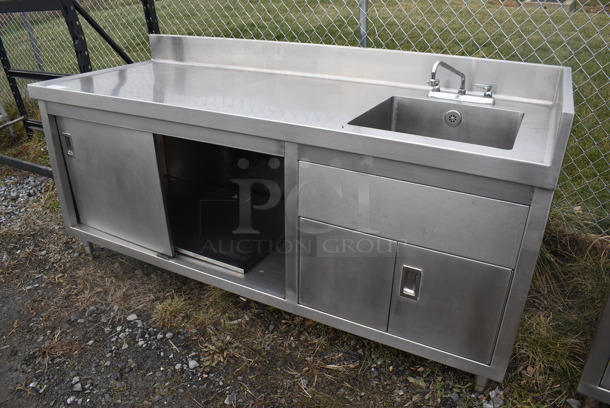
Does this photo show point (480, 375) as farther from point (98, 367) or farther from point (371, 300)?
point (98, 367)

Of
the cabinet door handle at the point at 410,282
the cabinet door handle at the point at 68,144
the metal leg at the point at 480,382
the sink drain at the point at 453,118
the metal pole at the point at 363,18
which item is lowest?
the metal leg at the point at 480,382

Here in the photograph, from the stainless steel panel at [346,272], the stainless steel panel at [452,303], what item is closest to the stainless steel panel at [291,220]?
the stainless steel panel at [346,272]

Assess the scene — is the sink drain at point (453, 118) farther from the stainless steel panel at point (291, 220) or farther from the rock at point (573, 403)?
the rock at point (573, 403)

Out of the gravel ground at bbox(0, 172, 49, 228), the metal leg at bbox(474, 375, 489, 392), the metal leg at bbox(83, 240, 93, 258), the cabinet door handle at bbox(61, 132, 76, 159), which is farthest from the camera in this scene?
the gravel ground at bbox(0, 172, 49, 228)

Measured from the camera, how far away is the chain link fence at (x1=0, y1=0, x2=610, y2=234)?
263 cm

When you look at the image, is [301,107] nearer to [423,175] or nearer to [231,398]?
[423,175]

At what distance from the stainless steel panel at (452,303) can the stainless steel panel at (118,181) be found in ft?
3.66

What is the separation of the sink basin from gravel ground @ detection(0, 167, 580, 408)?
919 millimetres

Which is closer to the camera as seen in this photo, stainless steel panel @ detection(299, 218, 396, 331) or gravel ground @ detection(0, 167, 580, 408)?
stainless steel panel @ detection(299, 218, 396, 331)

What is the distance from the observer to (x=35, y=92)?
217cm

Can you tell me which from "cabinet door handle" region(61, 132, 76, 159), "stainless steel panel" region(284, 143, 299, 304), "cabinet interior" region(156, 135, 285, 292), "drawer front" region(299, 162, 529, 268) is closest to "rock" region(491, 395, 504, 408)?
"drawer front" region(299, 162, 529, 268)

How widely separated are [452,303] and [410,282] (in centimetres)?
15

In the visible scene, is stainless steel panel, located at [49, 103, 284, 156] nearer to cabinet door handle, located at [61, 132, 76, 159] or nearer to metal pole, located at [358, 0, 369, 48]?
cabinet door handle, located at [61, 132, 76, 159]

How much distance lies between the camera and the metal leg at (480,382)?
170cm
